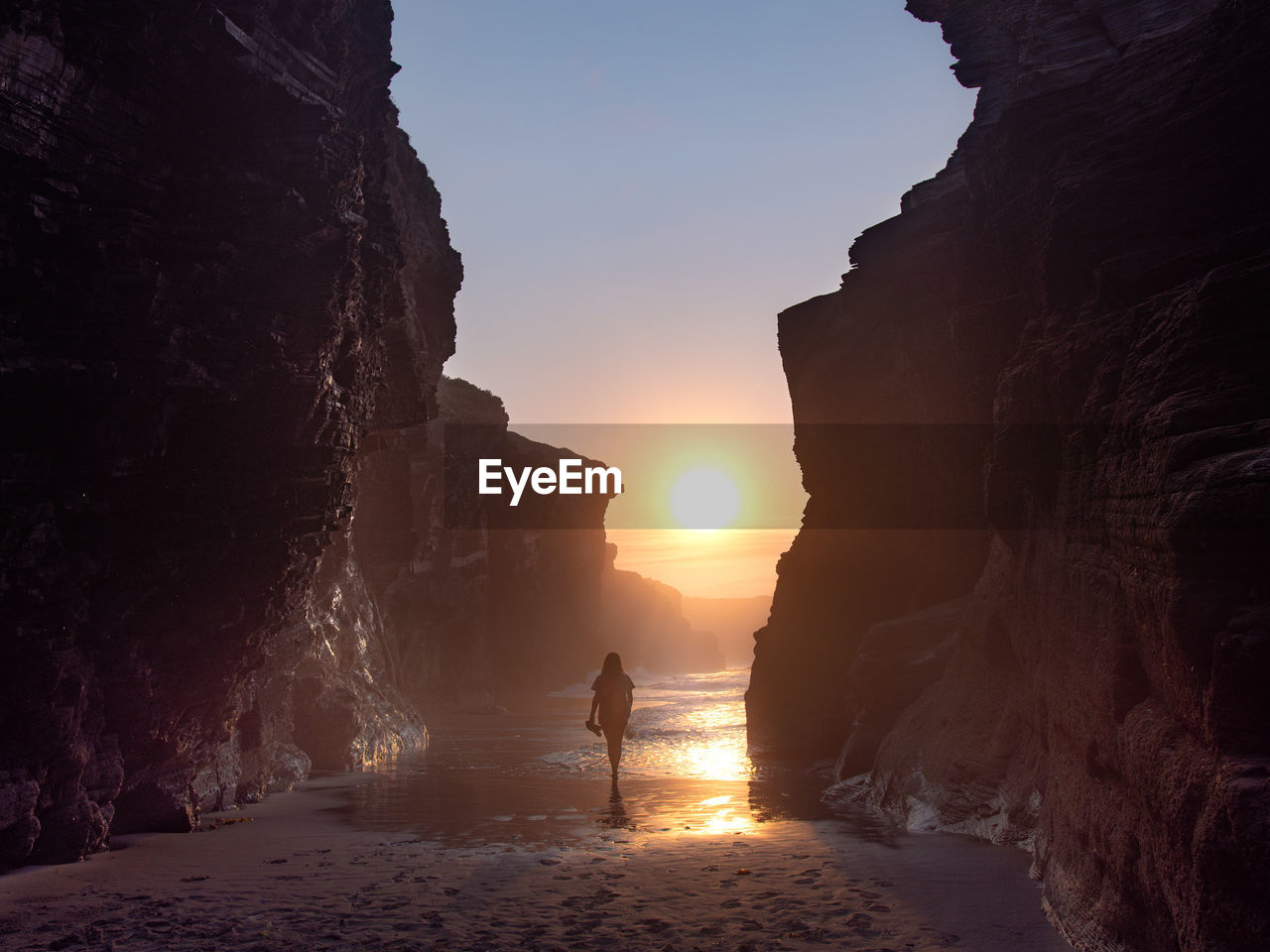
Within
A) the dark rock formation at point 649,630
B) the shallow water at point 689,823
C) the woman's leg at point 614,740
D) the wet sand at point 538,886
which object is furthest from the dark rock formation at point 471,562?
the dark rock formation at point 649,630

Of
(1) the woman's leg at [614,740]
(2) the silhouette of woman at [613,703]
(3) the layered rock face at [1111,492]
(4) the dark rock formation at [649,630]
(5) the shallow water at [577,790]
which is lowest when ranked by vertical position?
(4) the dark rock formation at [649,630]

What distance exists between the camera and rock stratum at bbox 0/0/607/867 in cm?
1016

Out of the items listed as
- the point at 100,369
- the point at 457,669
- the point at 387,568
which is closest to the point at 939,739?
the point at 100,369

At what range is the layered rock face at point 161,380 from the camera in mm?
10148

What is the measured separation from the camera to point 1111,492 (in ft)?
23.3

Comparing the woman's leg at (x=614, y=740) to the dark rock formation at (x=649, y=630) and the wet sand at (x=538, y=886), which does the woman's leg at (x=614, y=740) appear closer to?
the wet sand at (x=538, y=886)

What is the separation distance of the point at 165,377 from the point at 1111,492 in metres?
10.8

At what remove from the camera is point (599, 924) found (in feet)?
22.9

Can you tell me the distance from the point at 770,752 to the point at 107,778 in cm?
1673
